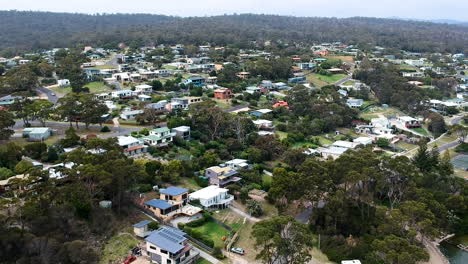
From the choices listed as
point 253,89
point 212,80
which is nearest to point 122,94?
point 212,80

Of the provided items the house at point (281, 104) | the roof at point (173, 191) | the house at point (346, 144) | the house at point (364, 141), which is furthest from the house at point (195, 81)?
the roof at point (173, 191)

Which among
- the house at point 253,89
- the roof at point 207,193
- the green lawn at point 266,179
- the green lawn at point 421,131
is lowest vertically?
the green lawn at point 421,131

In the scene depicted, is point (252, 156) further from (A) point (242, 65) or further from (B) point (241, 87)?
(A) point (242, 65)

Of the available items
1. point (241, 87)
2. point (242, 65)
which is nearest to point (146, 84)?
point (241, 87)

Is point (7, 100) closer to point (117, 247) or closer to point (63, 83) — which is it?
point (63, 83)

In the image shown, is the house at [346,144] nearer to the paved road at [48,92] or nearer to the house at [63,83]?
the paved road at [48,92]

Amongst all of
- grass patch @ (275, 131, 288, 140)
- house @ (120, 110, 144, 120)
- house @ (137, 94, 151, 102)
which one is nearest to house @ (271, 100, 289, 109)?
grass patch @ (275, 131, 288, 140)

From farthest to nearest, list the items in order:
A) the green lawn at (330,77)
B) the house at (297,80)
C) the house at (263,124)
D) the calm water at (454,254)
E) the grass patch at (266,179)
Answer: the green lawn at (330,77)
the house at (297,80)
the house at (263,124)
the grass patch at (266,179)
the calm water at (454,254)
